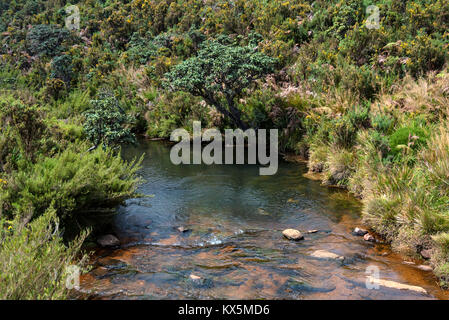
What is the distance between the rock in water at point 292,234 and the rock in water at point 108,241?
2761mm

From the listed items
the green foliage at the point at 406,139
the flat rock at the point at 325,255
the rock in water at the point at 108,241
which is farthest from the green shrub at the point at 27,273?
the green foliage at the point at 406,139

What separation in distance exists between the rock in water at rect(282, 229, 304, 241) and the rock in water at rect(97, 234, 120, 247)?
276 cm

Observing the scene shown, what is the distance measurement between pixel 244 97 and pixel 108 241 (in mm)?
9387

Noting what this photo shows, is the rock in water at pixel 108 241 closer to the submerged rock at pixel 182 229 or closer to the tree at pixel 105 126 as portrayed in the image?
the submerged rock at pixel 182 229

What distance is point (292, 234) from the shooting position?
231 inches

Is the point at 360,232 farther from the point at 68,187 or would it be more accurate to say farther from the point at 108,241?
the point at 68,187

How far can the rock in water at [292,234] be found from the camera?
581cm

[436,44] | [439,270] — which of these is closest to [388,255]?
[439,270]

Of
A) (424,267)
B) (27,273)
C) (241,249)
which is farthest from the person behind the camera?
(241,249)

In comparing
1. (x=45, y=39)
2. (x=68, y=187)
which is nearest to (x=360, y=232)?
(x=68, y=187)
